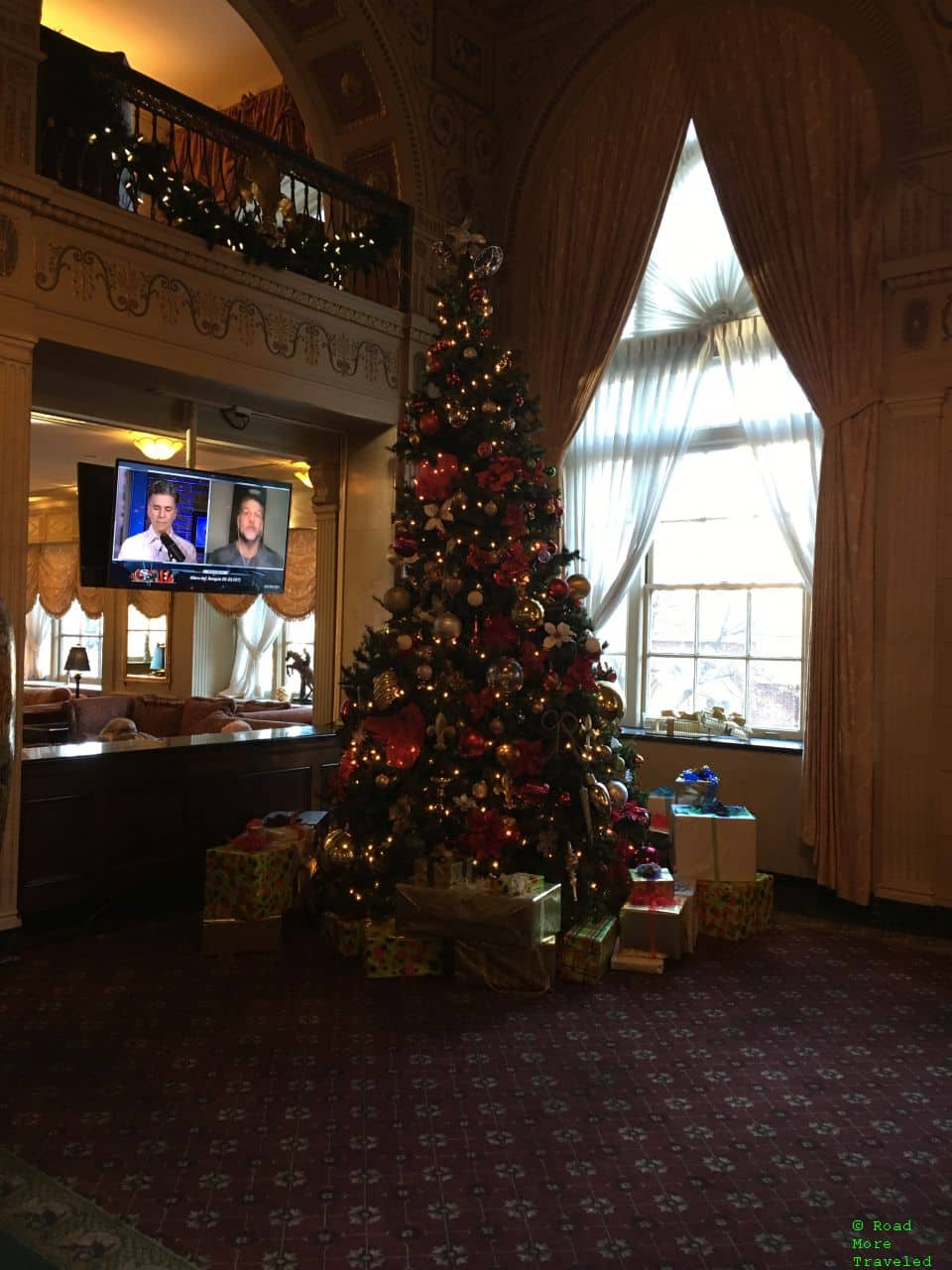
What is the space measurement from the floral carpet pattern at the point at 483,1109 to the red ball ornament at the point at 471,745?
1.02 meters

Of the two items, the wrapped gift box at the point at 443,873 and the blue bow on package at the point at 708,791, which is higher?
the blue bow on package at the point at 708,791

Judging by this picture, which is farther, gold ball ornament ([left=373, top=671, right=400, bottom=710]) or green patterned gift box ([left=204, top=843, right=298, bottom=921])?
gold ball ornament ([left=373, top=671, right=400, bottom=710])

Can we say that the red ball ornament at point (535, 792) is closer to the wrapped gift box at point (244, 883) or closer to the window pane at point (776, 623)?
the wrapped gift box at point (244, 883)

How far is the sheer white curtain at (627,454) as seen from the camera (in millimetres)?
6297

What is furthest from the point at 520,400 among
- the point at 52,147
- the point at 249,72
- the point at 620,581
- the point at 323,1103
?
the point at 249,72

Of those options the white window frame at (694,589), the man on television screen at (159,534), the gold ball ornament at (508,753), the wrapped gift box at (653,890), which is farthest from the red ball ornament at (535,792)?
the man on television screen at (159,534)

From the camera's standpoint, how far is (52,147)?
456cm

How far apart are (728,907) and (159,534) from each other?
11.6 ft

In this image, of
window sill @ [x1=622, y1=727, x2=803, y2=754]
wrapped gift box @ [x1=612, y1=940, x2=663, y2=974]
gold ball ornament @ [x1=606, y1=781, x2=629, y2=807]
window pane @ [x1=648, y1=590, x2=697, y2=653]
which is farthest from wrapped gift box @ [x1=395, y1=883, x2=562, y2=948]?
window pane @ [x1=648, y1=590, x2=697, y2=653]

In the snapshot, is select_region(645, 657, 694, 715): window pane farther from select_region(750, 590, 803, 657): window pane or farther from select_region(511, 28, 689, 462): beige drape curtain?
select_region(511, 28, 689, 462): beige drape curtain

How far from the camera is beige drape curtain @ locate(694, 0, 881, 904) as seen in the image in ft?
17.1

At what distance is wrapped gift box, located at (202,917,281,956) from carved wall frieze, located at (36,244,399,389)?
2.93 meters

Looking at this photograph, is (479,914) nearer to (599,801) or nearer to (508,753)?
(508,753)

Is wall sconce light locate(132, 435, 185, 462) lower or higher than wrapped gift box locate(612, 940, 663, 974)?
higher
